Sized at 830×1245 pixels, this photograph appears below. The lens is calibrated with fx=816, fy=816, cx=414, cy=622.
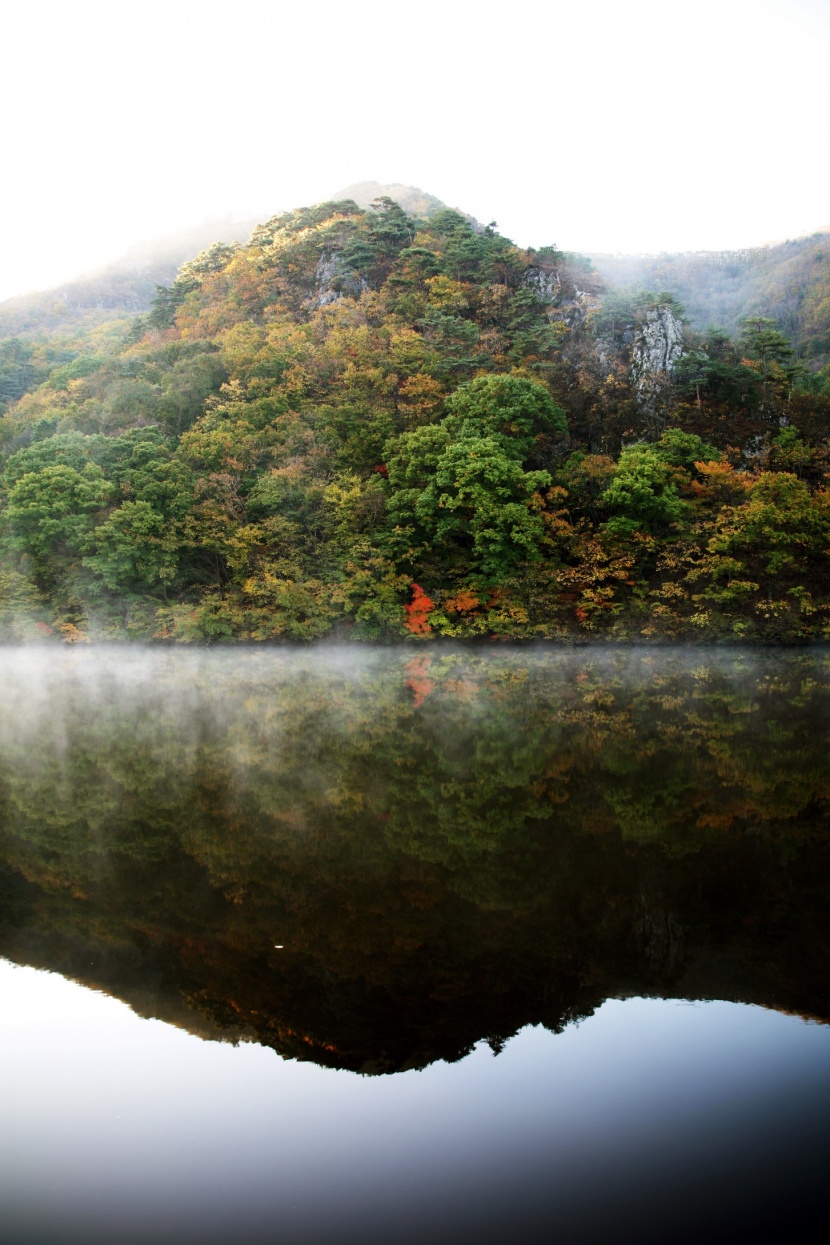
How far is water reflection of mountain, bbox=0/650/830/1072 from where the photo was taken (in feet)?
21.5

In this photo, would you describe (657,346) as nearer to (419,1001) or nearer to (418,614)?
(418,614)

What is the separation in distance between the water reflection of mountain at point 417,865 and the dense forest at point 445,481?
11.3 m

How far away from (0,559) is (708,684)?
1175 inches

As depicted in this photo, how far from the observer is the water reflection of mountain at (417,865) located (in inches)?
259

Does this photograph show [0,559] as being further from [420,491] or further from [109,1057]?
[109,1057]

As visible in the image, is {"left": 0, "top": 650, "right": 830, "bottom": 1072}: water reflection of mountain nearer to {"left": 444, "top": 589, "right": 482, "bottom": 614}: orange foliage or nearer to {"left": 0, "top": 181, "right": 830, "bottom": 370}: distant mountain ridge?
{"left": 444, "top": 589, "right": 482, "bottom": 614}: orange foliage

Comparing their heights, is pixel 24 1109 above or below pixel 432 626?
above

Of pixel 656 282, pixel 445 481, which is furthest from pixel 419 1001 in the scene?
pixel 656 282

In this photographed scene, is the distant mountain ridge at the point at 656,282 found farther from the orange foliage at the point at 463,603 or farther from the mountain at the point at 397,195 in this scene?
the orange foliage at the point at 463,603

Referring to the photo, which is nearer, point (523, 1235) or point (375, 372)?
point (523, 1235)

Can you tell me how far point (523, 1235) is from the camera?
4.38 meters

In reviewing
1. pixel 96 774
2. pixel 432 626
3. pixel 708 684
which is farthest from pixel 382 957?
pixel 432 626

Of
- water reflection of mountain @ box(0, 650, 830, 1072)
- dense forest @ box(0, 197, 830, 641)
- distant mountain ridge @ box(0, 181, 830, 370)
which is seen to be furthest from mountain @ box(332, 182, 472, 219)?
water reflection of mountain @ box(0, 650, 830, 1072)

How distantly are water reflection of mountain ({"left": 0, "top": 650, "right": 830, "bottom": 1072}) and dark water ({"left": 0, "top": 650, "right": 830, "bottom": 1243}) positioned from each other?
0.14 feet
